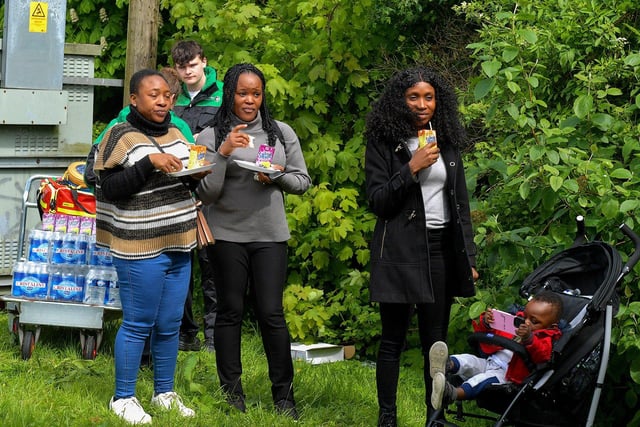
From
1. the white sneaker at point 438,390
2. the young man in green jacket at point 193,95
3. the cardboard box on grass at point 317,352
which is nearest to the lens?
the white sneaker at point 438,390

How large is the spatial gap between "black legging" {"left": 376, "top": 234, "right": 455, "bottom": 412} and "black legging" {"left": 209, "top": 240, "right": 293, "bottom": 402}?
0.59 meters

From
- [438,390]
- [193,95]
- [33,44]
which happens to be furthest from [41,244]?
[438,390]

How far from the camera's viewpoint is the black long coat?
611 centimetres

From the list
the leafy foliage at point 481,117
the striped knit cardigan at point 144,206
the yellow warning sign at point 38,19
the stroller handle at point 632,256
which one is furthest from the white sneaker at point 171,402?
the yellow warning sign at point 38,19

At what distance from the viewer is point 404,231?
6145mm

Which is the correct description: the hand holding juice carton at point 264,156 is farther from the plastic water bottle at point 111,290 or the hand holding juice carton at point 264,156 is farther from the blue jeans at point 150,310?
the plastic water bottle at point 111,290

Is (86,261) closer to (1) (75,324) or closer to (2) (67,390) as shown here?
(1) (75,324)

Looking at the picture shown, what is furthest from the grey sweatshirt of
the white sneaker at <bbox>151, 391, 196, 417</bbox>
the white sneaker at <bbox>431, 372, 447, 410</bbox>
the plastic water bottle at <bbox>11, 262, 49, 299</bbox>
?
the plastic water bottle at <bbox>11, 262, 49, 299</bbox>

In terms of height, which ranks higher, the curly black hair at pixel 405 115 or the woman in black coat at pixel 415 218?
the curly black hair at pixel 405 115

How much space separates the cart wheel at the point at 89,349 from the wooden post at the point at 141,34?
2328mm

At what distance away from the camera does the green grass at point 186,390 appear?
6.27 m

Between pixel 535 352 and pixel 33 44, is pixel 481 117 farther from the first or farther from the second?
pixel 33 44

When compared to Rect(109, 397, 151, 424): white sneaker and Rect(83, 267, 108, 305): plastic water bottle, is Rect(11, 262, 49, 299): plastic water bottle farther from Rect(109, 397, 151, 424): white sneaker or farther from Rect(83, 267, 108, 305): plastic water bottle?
Rect(109, 397, 151, 424): white sneaker

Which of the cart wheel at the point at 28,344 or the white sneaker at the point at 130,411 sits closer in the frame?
the white sneaker at the point at 130,411
